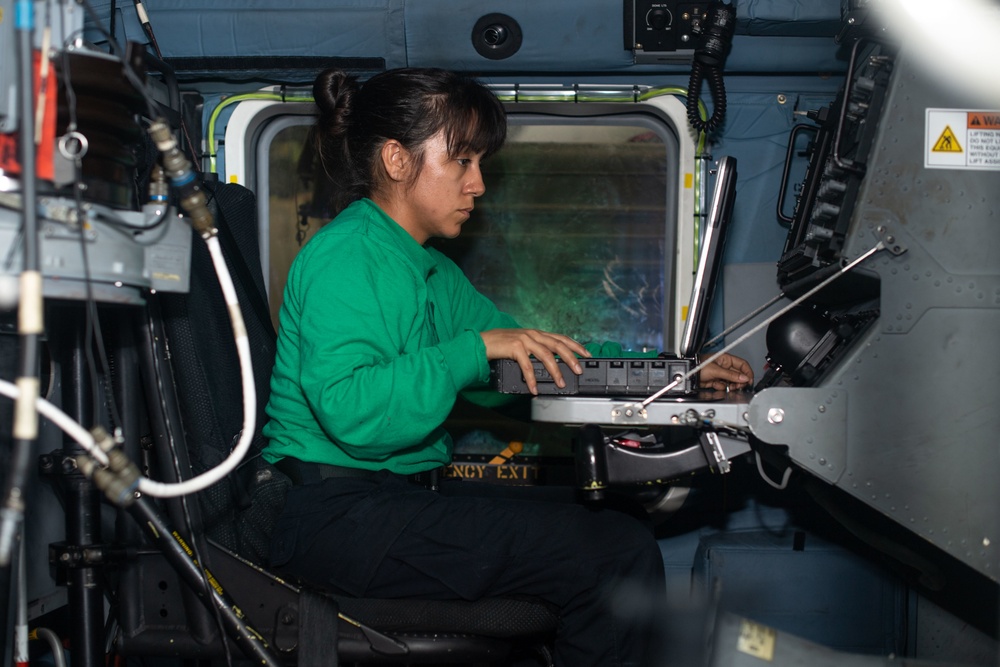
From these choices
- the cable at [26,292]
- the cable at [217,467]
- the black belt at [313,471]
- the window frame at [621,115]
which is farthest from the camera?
the window frame at [621,115]

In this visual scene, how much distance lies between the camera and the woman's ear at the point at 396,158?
2164 mm

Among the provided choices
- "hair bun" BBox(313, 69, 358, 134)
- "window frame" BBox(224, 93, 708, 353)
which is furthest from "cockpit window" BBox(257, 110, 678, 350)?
"hair bun" BBox(313, 69, 358, 134)

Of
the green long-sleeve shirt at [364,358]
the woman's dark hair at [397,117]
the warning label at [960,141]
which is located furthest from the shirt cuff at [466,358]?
the warning label at [960,141]

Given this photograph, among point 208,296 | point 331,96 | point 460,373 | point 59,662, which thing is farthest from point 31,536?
point 331,96

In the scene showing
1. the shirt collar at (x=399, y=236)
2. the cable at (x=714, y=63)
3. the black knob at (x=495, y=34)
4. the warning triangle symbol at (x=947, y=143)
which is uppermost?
the black knob at (x=495, y=34)

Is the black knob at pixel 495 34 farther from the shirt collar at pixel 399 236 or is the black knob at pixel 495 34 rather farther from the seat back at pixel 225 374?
the seat back at pixel 225 374

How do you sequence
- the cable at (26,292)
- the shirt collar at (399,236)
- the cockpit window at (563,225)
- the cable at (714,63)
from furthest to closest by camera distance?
the cockpit window at (563,225), the cable at (714,63), the shirt collar at (399,236), the cable at (26,292)

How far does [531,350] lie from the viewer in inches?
72.9

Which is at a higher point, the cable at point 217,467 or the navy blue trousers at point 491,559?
the cable at point 217,467

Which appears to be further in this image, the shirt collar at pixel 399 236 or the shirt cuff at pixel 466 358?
the shirt collar at pixel 399 236

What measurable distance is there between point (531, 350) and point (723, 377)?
68cm

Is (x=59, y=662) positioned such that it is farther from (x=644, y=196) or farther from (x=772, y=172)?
(x=772, y=172)

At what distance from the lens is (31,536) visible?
6.59 ft

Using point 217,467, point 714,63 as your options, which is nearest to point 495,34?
point 714,63
